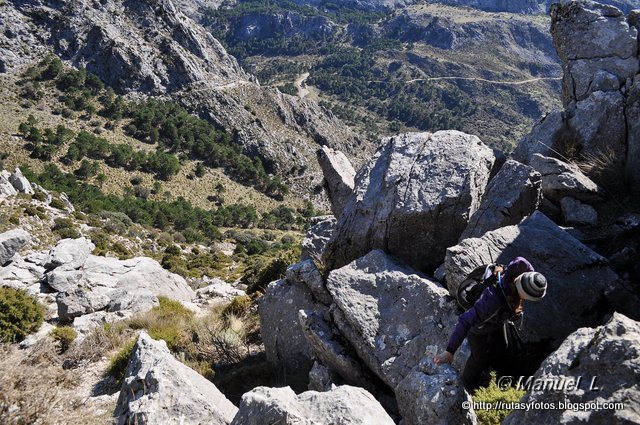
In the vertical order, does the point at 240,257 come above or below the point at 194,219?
above

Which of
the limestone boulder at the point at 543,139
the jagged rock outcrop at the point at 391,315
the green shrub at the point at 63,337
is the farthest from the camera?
the limestone boulder at the point at 543,139

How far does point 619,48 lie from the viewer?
13.4 meters

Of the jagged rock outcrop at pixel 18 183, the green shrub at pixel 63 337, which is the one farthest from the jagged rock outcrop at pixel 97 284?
the jagged rock outcrop at pixel 18 183

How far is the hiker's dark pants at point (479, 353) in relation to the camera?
5785mm

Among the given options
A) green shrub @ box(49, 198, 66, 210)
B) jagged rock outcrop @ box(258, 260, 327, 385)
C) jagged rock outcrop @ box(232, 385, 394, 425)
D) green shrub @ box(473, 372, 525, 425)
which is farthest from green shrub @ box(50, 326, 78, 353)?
green shrub @ box(49, 198, 66, 210)

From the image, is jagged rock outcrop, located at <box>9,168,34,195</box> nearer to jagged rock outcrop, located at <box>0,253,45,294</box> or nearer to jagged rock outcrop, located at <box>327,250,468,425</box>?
jagged rock outcrop, located at <box>0,253,45,294</box>

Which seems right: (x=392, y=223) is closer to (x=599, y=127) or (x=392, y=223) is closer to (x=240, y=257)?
(x=599, y=127)

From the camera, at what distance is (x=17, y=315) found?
41.3 feet

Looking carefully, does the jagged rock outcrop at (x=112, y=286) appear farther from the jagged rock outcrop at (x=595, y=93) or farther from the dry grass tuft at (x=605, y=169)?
the dry grass tuft at (x=605, y=169)

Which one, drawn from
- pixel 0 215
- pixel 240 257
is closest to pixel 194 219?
pixel 240 257

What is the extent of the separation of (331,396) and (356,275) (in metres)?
3.23

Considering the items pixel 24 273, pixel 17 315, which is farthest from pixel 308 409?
pixel 24 273

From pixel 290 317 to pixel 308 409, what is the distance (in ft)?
15.2

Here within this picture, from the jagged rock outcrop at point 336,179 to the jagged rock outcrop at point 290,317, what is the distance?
12.6 feet
